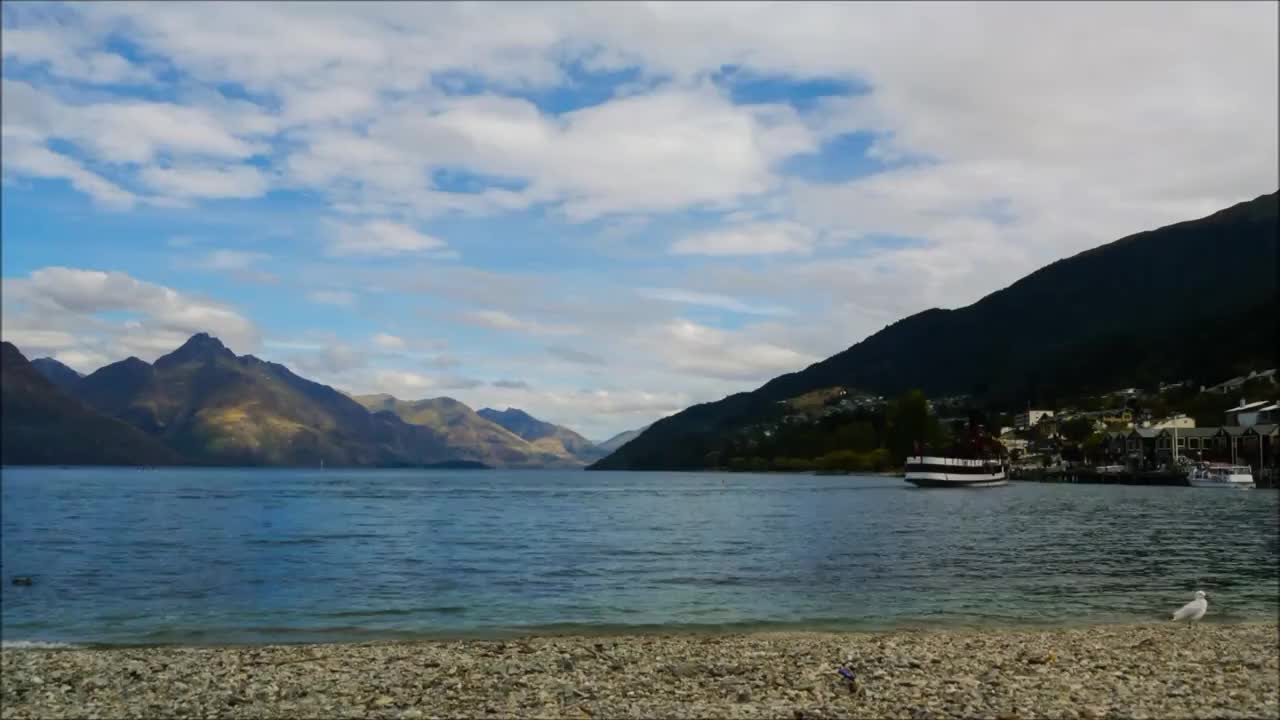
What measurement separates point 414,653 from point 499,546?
132ft

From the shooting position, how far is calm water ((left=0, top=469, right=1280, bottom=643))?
32.5 m

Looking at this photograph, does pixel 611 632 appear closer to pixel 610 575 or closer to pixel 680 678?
pixel 680 678

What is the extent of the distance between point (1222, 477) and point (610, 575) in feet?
548

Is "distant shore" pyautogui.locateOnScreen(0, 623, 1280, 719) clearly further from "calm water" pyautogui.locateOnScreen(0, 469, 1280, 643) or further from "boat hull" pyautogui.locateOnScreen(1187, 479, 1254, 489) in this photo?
"boat hull" pyautogui.locateOnScreen(1187, 479, 1254, 489)

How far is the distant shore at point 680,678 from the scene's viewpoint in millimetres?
18031

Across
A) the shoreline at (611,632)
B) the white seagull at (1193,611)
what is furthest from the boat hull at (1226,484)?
the shoreline at (611,632)

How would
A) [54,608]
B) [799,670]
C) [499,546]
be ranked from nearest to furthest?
1. [799,670]
2. [54,608]
3. [499,546]

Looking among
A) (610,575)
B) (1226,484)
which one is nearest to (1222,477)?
(1226,484)

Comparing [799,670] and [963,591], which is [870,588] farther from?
[799,670]

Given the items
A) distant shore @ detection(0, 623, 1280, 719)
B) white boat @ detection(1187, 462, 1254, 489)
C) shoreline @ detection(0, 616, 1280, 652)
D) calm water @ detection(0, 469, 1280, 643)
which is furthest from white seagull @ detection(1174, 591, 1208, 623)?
white boat @ detection(1187, 462, 1254, 489)

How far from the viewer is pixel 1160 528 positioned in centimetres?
7669

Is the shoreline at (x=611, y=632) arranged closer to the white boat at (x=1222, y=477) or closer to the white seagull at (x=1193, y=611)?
the white seagull at (x=1193, y=611)

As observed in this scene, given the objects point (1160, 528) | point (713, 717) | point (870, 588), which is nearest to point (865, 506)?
point (1160, 528)

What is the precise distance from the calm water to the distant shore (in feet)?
17.4
